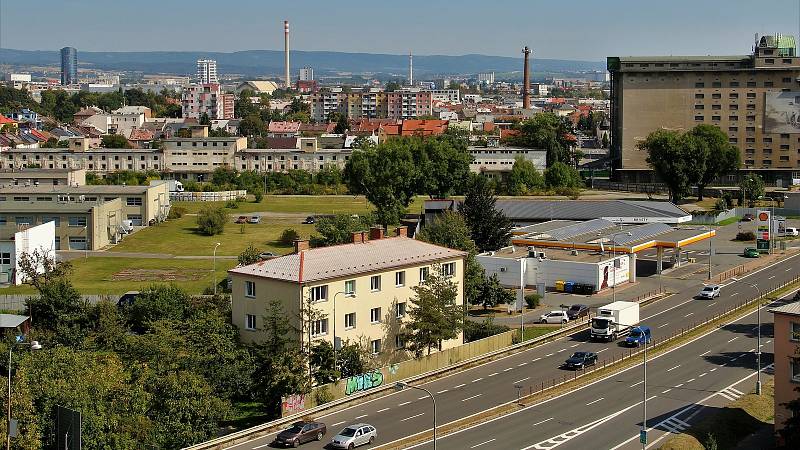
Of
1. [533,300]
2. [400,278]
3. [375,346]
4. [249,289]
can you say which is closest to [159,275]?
[533,300]

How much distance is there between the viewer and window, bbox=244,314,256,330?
41.4 m

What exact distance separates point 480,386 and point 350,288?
6.32 metres

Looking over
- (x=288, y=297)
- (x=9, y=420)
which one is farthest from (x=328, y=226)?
(x=9, y=420)

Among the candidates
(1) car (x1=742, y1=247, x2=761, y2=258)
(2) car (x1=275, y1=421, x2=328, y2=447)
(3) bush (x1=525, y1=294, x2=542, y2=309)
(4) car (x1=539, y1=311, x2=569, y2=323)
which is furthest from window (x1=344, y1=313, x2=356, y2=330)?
(1) car (x1=742, y1=247, x2=761, y2=258)

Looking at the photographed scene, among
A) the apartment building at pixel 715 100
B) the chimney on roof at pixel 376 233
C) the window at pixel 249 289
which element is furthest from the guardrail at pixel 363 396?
the apartment building at pixel 715 100

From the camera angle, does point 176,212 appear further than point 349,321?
Yes

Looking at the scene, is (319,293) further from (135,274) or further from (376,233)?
(135,274)

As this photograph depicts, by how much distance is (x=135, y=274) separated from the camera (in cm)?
6475

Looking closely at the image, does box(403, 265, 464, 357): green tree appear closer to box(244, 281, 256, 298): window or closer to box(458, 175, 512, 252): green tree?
box(244, 281, 256, 298): window

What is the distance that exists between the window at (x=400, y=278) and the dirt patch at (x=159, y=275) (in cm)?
2237

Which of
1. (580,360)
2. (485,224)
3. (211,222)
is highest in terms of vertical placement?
(485,224)

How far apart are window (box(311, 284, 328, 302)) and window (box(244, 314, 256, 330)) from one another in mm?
2772

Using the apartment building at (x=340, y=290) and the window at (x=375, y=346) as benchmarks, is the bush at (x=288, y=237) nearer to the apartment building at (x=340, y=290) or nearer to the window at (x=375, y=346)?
the apartment building at (x=340, y=290)

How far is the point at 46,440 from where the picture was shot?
3122cm
